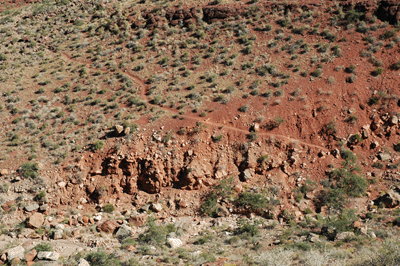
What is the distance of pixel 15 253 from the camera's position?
Result: 14.4 metres

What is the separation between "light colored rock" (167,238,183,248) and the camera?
1588 cm

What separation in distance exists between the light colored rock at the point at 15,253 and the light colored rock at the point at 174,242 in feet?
25.1

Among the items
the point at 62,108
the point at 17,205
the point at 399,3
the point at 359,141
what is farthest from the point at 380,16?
the point at 17,205

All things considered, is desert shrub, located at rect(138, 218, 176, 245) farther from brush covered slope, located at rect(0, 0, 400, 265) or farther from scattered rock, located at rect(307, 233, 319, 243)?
scattered rock, located at rect(307, 233, 319, 243)

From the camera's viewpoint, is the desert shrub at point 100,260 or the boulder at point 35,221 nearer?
the desert shrub at point 100,260

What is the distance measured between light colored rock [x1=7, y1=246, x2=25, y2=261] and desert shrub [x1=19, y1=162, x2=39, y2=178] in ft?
20.6

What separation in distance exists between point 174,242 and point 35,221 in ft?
29.8

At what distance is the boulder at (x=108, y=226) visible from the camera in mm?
17375

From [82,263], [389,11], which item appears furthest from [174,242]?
[389,11]

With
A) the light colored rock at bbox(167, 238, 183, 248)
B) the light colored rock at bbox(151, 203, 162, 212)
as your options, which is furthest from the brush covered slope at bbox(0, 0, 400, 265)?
the light colored rock at bbox(167, 238, 183, 248)

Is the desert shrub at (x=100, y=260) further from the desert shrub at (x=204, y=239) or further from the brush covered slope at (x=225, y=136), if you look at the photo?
the desert shrub at (x=204, y=239)

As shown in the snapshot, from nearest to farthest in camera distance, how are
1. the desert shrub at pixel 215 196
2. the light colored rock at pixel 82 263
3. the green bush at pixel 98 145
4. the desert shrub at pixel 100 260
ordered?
the light colored rock at pixel 82 263 → the desert shrub at pixel 100 260 → the desert shrub at pixel 215 196 → the green bush at pixel 98 145

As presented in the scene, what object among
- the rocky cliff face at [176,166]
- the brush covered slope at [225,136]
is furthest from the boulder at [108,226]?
the rocky cliff face at [176,166]

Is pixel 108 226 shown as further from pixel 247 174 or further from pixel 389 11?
pixel 389 11
